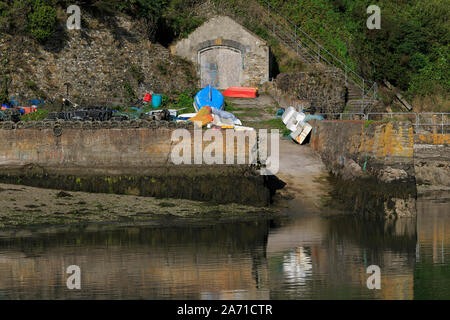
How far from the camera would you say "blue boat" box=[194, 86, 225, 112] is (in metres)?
37.1

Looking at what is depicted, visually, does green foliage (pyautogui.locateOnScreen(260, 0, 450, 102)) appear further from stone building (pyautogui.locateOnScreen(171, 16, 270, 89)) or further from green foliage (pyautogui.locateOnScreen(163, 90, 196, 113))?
green foliage (pyautogui.locateOnScreen(163, 90, 196, 113))

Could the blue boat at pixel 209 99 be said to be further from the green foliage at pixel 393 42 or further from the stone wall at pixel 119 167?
the green foliage at pixel 393 42

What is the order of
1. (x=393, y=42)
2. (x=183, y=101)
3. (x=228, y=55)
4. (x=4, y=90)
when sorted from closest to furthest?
(x=4, y=90) → (x=183, y=101) → (x=228, y=55) → (x=393, y=42)

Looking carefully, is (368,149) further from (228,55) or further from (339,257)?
(228,55)

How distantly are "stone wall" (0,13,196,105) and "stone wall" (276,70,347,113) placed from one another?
5.01 metres

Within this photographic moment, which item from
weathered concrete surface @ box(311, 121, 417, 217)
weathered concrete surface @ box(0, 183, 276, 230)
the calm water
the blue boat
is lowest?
the calm water

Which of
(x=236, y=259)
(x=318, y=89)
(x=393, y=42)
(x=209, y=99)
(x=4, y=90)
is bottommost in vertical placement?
(x=236, y=259)

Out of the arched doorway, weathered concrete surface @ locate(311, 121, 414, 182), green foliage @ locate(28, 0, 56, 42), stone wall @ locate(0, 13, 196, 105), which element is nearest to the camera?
weathered concrete surface @ locate(311, 121, 414, 182)

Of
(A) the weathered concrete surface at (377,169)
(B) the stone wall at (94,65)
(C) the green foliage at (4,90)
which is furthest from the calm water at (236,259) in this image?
(B) the stone wall at (94,65)

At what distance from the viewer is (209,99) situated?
37.2 meters

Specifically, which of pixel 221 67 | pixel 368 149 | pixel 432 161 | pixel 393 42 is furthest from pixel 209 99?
pixel 393 42

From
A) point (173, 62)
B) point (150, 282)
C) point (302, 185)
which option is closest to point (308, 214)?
point (302, 185)

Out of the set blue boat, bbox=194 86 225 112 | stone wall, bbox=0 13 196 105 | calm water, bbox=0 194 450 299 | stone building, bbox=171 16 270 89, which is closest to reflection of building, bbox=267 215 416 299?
calm water, bbox=0 194 450 299

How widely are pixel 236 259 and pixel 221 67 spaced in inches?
904
